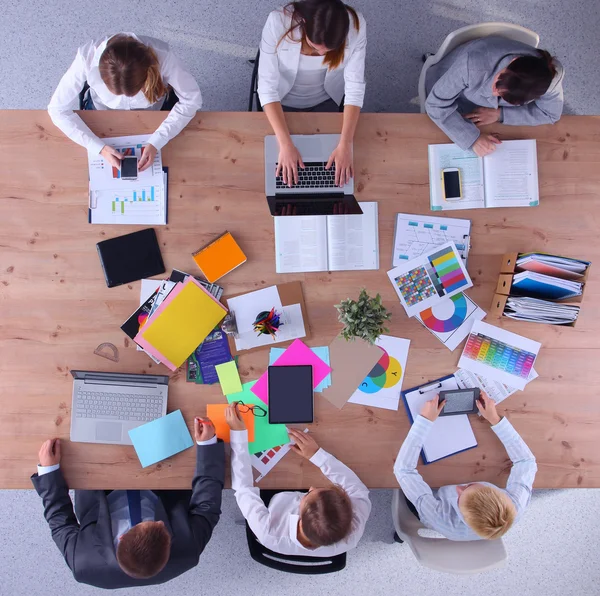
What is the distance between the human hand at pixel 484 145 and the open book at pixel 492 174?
0.08 feet

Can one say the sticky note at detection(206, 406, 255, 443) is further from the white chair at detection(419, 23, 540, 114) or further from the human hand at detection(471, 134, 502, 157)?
the white chair at detection(419, 23, 540, 114)

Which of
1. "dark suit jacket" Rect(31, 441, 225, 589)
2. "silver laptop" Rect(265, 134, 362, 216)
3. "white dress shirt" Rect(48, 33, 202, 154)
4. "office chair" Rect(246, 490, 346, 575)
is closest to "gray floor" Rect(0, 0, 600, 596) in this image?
"office chair" Rect(246, 490, 346, 575)

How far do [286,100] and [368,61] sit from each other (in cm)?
75

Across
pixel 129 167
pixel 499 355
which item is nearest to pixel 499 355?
pixel 499 355

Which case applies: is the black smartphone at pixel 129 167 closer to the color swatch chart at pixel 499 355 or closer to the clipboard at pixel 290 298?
the clipboard at pixel 290 298

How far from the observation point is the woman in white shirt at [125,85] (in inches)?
59.5

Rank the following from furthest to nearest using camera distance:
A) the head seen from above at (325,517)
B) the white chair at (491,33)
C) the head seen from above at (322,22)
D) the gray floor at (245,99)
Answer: the gray floor at (245,99), the white chair at (491,33), the head seen from above at (325,517), the head seen from above at (322,22)

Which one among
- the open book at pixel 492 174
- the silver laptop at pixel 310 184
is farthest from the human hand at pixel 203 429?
the open book at pixel 492 174

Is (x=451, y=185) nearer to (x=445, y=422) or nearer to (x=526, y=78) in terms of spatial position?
(x=526, y=78)

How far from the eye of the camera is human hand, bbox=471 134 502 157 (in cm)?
171

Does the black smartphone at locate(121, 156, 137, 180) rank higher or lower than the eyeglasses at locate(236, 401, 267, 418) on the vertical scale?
higher

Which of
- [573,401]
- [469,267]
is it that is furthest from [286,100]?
[573,401]

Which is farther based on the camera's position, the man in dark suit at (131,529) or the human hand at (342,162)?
the human hand at (342,162)

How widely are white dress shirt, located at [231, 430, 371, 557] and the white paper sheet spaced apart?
0.61 metres
